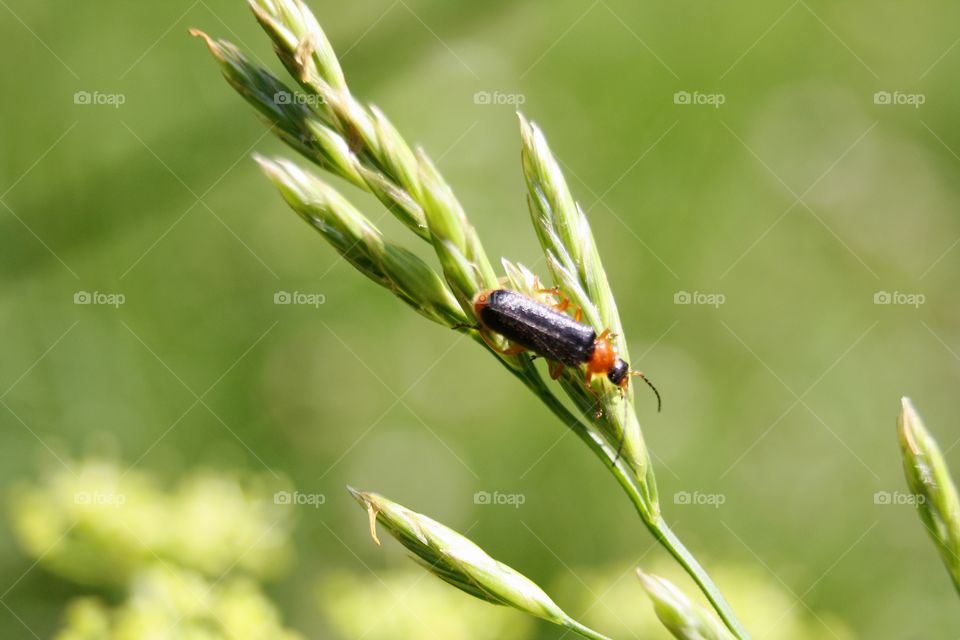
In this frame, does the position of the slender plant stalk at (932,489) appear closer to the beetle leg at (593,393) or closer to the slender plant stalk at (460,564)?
the beetle leg at (593,393)

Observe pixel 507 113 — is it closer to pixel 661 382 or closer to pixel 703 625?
pixel 661 382

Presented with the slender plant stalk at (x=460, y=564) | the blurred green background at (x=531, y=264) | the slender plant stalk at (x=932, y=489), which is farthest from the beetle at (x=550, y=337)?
the blurred green background at (x=531, y=264)

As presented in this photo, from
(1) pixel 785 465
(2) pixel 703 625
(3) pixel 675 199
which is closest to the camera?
(2) pixel 703 625

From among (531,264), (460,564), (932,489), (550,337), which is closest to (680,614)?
(460,564)

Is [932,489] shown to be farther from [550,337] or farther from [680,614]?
[550,337]

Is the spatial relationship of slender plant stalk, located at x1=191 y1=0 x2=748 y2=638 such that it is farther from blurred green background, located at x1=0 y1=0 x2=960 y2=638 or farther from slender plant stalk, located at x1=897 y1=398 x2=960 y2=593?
blurred green background, located at x1=0 y1=0 x2=960 y2=638

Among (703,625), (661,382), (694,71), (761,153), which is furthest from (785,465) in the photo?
(703,625)
